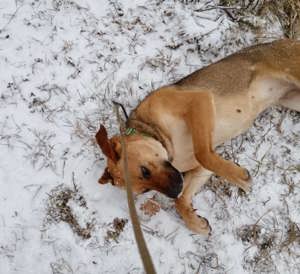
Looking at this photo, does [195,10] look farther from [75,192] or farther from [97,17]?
[75,192]

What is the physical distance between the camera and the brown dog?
14.1ft

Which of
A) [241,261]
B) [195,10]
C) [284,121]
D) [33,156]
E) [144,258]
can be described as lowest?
[241,261]

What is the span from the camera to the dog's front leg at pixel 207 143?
4.38m

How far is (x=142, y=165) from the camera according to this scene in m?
4.28

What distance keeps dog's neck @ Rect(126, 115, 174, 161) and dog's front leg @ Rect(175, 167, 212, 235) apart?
1.28ft

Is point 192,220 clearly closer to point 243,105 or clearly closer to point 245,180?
point 245,180

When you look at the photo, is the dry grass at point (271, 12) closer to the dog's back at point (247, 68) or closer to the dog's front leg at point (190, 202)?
the dog's back at point (247, 68)

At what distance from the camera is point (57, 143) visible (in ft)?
16.4

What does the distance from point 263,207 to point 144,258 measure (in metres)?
2.23

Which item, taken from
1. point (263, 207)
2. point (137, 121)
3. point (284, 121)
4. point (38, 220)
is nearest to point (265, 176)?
point (263, 207)

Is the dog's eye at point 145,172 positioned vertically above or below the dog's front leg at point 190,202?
above

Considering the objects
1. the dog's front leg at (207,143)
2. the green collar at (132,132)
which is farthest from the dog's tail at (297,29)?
the green collar at (132,132)

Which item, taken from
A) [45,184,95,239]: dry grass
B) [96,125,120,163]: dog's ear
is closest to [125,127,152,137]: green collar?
[96,125,120,163]: dog's ear

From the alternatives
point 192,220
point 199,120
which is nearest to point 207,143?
point 199,120
